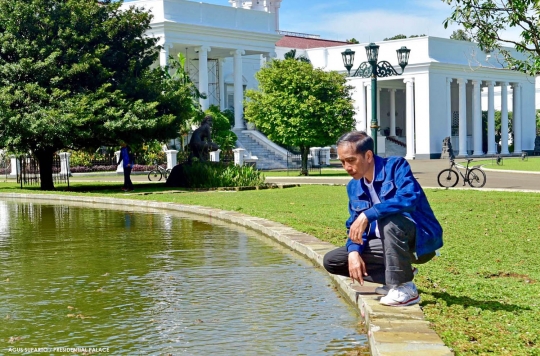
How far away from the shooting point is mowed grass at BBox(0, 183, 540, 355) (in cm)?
587

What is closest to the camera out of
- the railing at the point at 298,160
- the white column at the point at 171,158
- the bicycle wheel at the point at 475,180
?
the bicycle wheel at the point at 475,180

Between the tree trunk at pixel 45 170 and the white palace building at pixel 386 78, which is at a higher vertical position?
the white palace building at pixel 386 78

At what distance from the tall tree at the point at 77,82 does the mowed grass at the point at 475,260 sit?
213 inches

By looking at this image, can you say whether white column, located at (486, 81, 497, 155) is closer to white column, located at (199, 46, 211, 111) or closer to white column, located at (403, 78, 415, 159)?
white column, located at (403, 78, 415, 159)

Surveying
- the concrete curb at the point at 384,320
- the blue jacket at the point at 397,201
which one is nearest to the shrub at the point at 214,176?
the concrete curb at the point at 384,320

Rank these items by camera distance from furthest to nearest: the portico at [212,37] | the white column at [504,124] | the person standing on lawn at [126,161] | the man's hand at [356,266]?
the white column at [504,124] → the portico at [212,37] → the person standing on lawn at [126,161] → the man's hand at [356,266]

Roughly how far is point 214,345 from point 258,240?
19.6 feet

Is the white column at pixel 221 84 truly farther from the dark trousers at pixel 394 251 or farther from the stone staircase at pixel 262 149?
the dark trousers at pixel 394 251

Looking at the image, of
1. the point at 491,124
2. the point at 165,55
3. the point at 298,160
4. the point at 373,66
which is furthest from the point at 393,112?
the point at 373,66

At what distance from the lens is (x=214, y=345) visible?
6082 mm

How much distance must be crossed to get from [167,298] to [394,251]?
2.37m

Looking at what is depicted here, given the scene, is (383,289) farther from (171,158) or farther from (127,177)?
(171,158)

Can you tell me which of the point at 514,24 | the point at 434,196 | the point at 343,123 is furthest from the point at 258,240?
the point at 343,123

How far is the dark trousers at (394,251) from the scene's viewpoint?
6.32m
